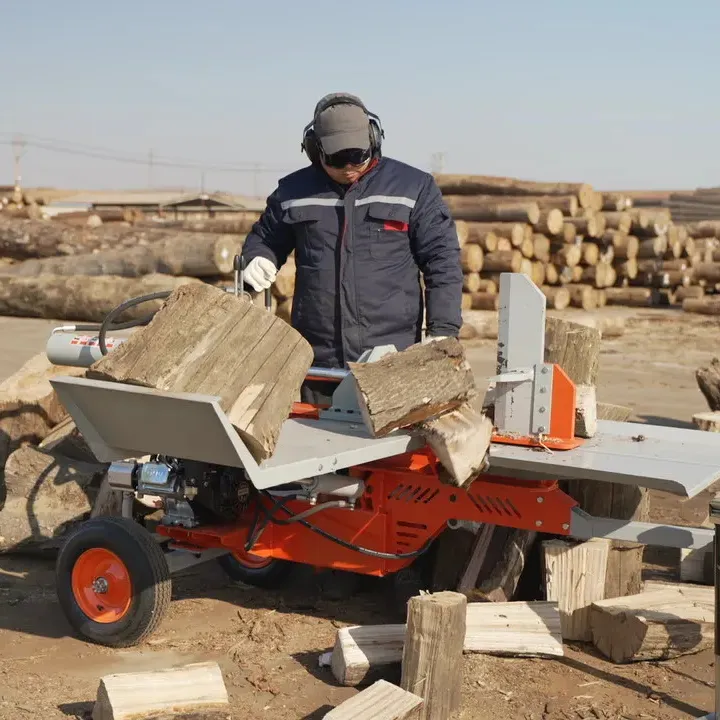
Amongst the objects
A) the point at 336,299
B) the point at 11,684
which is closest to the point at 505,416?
the point at 336,299

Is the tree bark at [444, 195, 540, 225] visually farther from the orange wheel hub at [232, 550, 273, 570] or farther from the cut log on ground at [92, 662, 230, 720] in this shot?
the cut log on ground at [92, 662, 230, 720]

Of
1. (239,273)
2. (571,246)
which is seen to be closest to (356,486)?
(239,273)

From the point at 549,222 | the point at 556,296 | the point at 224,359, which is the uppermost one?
the point at 549,222

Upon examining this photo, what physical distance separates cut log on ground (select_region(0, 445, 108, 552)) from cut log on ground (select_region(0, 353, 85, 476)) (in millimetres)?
535

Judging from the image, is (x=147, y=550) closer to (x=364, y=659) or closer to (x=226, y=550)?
(x=226, y=550)

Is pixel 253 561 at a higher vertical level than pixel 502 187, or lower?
lower

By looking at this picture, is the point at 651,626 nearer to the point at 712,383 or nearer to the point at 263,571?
the point at 263,571

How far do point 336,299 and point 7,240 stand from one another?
14217mm

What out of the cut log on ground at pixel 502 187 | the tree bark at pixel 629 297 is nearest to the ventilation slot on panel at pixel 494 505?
the cut log on ground at pixel 502 187

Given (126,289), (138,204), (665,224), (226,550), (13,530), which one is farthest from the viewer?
(138,204)

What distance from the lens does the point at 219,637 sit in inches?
172

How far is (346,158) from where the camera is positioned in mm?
4562

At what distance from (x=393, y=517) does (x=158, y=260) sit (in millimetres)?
10209

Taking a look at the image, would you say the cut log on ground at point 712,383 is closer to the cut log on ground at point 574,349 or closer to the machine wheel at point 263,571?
the cut log on ground at point 574,349
